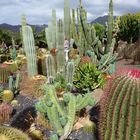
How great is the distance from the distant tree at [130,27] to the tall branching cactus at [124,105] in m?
21.4

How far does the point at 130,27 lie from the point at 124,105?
23613 mm

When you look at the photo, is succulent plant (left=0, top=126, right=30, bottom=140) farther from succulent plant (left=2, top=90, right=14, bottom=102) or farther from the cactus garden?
succulent plant (left=2, top=90, right=14, bottom=102)

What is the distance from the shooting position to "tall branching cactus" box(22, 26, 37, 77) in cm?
1246

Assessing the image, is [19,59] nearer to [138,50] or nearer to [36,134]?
[138,50]

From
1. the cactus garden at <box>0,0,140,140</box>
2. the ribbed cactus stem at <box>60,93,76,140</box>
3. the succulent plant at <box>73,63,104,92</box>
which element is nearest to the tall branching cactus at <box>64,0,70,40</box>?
the cactus garden at <box>0,0,140,140</box>

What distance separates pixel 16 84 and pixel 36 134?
378 cm

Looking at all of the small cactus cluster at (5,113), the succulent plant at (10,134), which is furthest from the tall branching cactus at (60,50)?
the succulent plant at (10,134)

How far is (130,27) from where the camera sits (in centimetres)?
2775

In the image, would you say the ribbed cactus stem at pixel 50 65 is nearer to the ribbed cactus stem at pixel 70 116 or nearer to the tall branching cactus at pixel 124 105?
the ribbed cactus stem at pixel 70 116

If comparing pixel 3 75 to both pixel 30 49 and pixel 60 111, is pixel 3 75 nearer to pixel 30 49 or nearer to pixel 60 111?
pixel 30 49

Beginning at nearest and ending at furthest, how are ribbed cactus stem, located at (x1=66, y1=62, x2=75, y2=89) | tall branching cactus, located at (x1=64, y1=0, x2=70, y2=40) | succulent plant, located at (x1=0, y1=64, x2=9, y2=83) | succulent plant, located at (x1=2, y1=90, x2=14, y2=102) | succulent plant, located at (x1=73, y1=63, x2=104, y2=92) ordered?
ribbed cactus stem, located at (x1=66, y1=62, x2=75, y2=89) → succulent plant, located at (x1=2, y1=90, x2=14, y2=102) → succulent plant, located at (x1=73, y1=63, x2=104, y2=92) → succulent plant, located at (x1=0, y1=64, x2=9, y2=83) → tall branching cactus, located at (x1=64, y1=0, x2=70, y2=40)

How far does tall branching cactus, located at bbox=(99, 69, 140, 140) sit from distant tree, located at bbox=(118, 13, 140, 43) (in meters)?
21.4

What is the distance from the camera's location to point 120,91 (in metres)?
4.66

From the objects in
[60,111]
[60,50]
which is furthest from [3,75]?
[60,111]
